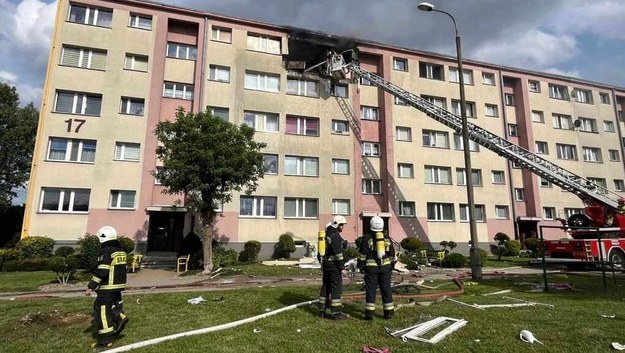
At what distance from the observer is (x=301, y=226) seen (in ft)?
84.3

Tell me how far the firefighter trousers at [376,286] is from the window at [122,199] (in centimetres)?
1936

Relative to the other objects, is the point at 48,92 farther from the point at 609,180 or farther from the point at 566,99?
the point at 609,180

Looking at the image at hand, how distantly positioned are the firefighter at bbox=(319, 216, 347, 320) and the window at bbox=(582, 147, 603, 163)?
3694 centimetres

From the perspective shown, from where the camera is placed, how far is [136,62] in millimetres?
25078

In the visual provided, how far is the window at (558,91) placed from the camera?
36125mm

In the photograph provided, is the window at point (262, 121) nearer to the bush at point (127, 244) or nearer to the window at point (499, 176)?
the bush at point (127, 244)

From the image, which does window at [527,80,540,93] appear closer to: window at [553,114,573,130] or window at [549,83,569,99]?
window at [549,83,569,99]

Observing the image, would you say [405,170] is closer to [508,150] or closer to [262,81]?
[508,150]

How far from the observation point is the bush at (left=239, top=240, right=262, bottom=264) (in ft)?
74.8

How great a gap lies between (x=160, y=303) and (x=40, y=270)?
13312 mm

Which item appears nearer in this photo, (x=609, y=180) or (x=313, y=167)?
(x=313, y=167)

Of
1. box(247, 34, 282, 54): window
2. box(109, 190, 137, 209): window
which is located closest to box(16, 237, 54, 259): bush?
box(109, 190, 137, 209): window

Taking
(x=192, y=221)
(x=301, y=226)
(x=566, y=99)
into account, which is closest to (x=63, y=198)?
(x=192, y=221)

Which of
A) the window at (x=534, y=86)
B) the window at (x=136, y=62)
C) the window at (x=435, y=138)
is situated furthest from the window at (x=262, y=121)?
the window at (x=534, y=86)
